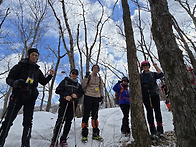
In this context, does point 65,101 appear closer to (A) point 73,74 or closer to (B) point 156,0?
(A) point 73,74

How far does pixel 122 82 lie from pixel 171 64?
2.93m

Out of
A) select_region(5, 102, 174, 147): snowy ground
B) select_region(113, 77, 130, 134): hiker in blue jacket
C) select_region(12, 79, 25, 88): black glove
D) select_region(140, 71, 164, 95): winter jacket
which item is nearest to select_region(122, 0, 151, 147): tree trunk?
select_region(5, 102, 174, 147): snowy ground

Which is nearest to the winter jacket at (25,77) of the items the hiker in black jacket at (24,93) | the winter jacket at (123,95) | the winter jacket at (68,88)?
the hiker in black jacket at (24,93)

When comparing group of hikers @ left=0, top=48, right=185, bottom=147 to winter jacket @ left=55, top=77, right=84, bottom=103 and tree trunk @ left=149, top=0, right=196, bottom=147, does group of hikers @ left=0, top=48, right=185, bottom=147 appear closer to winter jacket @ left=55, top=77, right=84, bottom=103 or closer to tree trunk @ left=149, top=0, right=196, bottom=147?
winter jacket @ left=55, top=77, right=84, bottom=103

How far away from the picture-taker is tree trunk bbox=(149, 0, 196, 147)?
1.33 m

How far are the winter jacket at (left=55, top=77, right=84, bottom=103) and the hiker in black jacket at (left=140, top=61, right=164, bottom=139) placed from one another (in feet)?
6.13

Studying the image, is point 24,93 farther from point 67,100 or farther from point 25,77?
point 67,100

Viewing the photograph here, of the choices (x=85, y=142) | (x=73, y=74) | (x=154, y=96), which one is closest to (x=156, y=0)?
(x=154, y=96)

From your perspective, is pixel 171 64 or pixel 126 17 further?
pixel 126 17

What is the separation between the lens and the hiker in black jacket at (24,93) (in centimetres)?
250

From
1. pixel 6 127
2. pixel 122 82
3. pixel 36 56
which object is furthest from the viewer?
pixel 122 82

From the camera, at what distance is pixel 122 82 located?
4.41m

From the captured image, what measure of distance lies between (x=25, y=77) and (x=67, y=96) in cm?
108

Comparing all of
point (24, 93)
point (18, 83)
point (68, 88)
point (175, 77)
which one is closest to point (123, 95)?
point (68, 88)
